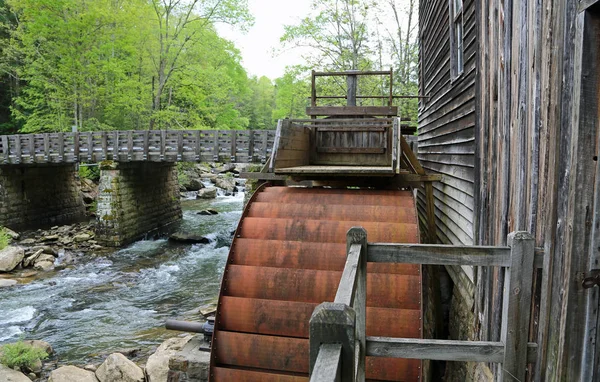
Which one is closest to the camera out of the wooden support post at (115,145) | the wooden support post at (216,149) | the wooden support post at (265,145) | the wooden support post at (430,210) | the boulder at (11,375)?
the wooden support post at (430,210)

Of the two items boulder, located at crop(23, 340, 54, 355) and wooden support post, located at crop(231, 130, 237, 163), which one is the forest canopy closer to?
wooden support post, located at crop(231, 130, 237, 163)

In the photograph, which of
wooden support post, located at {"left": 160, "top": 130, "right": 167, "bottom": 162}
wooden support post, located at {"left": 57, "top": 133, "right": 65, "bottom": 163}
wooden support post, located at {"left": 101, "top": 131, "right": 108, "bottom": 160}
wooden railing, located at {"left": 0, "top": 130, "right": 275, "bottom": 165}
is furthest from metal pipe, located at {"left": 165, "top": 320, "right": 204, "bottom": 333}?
wooden support post, located at {"left": 57, "top": 133, "right": 65, "bottom": 163}

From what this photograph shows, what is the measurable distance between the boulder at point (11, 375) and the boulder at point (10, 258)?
6.65 m

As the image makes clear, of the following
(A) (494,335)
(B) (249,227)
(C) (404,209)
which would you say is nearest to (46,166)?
(B) (249,227)

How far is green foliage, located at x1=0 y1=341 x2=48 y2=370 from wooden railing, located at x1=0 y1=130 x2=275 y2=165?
→ 9566 millimetres

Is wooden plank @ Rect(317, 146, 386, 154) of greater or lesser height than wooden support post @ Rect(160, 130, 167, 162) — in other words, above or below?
below

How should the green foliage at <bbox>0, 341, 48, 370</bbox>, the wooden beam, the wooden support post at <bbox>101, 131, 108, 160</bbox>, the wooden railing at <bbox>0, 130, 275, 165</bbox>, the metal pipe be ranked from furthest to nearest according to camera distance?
the wooden support post at <bbox>101, 131, 108, 160</bbox>
the wooden railing at <bbox>0, 130, 275, 165</bbox>
the green foliage at <bbox>0, 341, 48, 370</bbox>
the metal pipe
the wooden beam

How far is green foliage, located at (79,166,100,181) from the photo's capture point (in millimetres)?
23938

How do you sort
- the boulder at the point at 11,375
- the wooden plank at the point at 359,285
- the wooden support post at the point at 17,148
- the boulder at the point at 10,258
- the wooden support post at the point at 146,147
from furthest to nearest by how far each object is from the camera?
the wooden support post at the point at 17,148 → the wooden support post at the point at 146,147 → the boulder at the point at 10,258 → the boulder at the point at 11,375 → the wooden plank at the point at 359,285

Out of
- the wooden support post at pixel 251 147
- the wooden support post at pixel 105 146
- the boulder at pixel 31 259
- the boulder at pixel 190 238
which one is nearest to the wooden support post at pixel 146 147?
the wooden support post at pixel 105 146

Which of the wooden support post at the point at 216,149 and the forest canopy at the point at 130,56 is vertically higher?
the forest canopy at the point at 130,56

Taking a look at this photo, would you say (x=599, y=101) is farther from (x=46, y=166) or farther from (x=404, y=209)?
(x=46, y=166)

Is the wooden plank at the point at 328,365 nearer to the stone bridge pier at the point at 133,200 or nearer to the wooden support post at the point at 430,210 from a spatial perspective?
the wooden support post at the point at 430,210

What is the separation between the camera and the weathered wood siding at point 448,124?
5.14 metres
